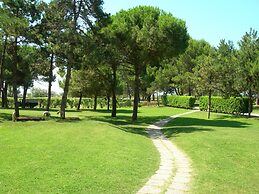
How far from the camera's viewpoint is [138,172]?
10.9m

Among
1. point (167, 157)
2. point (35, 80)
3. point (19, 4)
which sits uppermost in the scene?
point (19, 4)

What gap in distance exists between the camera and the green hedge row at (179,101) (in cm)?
5779

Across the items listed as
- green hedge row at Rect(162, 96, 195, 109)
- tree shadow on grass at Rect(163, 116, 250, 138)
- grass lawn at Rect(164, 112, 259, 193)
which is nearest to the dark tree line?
tree shadow on grass at Rect(163, 116, 250, 138)

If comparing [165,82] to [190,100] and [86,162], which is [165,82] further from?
[86,162]

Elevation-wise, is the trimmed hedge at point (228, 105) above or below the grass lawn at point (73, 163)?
above

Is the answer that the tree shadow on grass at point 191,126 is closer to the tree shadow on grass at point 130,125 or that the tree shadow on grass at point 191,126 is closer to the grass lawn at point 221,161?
the grass lawn at point 221,161

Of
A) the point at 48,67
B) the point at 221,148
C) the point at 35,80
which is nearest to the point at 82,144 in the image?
the point at 221,148

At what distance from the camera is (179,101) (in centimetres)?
6112

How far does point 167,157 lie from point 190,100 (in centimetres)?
4390

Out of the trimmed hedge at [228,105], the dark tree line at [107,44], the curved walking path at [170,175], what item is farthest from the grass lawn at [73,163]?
the trimmed hedge at [228,105]

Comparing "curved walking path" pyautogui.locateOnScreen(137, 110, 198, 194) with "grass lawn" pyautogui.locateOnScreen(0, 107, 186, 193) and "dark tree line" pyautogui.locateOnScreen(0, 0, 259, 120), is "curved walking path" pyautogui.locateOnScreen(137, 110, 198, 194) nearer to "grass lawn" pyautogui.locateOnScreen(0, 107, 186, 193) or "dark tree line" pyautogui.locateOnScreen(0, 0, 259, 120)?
"grass lawn" pyautogui.locateOnScreen(0, 107, 186, 193)

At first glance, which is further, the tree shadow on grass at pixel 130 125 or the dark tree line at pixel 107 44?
the dark tree line at pixel 107 44

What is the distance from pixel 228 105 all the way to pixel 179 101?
52.5 feet

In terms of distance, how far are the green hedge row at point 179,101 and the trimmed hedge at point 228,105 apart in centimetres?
494
